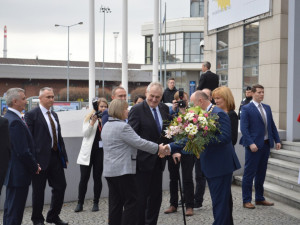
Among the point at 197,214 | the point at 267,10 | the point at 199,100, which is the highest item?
the point at 267,10

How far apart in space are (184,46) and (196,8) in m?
6.04

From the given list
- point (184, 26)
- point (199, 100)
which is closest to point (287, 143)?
point (199, 100)

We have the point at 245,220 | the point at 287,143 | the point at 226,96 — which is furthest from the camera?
the point at 287,143

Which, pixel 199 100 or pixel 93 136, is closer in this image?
pixel 199 100

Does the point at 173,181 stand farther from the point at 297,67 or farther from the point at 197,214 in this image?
the point at 297,67

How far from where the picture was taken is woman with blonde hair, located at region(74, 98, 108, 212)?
794 centimetres

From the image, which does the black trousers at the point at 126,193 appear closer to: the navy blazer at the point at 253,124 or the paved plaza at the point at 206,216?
the paved plaza at the point at 206,216

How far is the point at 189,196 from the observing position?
785 centimetres

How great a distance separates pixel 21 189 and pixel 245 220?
3516mm

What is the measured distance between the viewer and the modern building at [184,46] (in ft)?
209

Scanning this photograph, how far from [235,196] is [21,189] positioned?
4475mm

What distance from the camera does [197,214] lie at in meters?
7.95

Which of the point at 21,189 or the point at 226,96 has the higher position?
the point at 226,96

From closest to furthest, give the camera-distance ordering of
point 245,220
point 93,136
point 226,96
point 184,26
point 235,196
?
point 226,96
point 245,220
point 93,136
point 235,196
point 184,26
